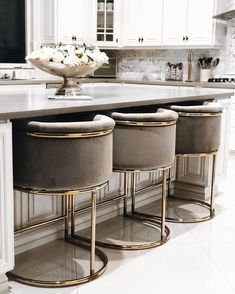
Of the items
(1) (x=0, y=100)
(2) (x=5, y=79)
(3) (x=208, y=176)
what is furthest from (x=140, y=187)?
(2) (x=5, y=79)

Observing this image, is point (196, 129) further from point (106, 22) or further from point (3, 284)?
point (106, 22)

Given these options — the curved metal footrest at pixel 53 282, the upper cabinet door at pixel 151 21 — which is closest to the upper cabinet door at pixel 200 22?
the upper cabinet door at pixel 151 21

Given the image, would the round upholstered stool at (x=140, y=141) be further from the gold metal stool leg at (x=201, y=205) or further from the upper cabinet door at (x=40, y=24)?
the upper cabinet door at (x=40, y=24)

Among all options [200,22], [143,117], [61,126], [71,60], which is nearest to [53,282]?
[61,126]

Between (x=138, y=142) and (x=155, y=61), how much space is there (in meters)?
4.65

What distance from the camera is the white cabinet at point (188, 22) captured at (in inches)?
241

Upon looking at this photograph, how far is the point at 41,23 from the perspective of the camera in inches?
256

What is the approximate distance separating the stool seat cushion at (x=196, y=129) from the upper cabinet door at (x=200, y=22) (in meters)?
3.13

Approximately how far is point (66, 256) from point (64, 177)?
27.6 inches

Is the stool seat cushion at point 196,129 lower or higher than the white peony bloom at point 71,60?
lower

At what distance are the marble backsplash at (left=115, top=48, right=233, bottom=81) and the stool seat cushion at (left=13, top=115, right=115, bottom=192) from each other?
4657 millimetres

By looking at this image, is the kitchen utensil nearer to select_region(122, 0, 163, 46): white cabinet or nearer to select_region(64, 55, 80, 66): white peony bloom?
select_region(122, 0, 163, 46): white cabinet

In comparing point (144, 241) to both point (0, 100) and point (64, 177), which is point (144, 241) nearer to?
point (64, 177)

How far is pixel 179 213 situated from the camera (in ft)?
11.8
